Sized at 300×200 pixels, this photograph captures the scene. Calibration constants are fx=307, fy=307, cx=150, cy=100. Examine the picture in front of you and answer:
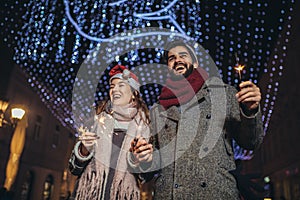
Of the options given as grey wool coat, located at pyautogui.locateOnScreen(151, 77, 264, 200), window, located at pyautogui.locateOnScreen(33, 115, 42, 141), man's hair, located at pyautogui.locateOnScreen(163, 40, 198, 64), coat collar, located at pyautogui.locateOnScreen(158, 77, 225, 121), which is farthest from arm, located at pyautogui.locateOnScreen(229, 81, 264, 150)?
window, located at pyautogui.locateOnScreen(33, 115, 42, 141)

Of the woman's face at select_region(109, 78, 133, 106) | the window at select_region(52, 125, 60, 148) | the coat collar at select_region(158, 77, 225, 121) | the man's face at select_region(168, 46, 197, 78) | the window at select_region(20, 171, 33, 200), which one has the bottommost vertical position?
the window at select_region(20, 171, 33, 200)

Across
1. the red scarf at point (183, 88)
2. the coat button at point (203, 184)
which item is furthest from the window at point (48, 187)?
the coat button at point (203, 184)

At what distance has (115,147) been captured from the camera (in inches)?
102

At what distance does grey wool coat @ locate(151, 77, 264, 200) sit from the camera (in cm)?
192

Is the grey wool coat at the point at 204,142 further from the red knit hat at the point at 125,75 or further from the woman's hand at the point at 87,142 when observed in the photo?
the red knit hat at the point at 125,75

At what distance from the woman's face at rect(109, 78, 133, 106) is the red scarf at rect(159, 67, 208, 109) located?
507 millimetres

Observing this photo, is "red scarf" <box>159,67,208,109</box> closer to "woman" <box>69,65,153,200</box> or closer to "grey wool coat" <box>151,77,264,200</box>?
"grey wool coat" <box>151,77,264,200</box>

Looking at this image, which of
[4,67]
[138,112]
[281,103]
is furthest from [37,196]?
[138,112]

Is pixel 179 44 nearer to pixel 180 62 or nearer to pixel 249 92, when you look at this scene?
pixel 180 62

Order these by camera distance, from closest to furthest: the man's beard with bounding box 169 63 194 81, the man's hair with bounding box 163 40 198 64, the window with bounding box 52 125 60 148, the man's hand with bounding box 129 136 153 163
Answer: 1. the man's hand with bounding box 129 136 153 163
2. the man's beard with bounding box 169 63 194 81
3. the man's hair with bounding box 163 40 198 64
4. the window with bounding box 52 125 60 148

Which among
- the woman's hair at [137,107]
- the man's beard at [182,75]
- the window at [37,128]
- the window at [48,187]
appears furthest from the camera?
the window at [48,187]

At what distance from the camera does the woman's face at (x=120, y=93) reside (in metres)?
2.72

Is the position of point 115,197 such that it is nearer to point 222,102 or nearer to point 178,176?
point 178,176

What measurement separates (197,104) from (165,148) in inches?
15.2
